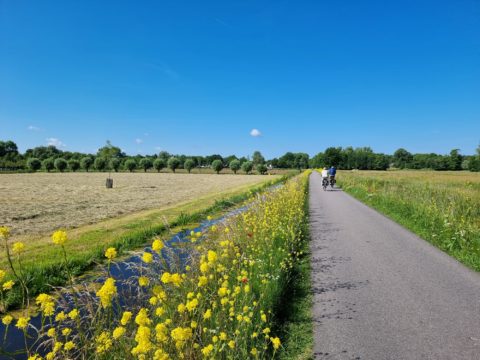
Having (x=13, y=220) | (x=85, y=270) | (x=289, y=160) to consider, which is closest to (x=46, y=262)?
(x=85, y=270)

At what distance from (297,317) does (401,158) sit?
16874 centimetres

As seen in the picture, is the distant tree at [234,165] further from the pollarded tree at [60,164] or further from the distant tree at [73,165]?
the pollarded tree at [60,164]

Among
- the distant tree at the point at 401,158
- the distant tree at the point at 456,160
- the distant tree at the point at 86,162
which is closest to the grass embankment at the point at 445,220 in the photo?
the distant tree at the point at 86,162

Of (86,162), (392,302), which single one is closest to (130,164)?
(86,162)

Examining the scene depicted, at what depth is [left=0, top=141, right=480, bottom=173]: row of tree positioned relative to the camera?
83.6 m

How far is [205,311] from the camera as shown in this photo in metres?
3.92

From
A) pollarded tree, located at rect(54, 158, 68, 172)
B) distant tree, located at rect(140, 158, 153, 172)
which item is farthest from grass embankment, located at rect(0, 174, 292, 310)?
distant tree, located at rect(140, 158, 153, 172)

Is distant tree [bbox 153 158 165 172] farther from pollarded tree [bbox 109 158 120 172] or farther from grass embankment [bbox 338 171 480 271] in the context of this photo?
grass embankment [bbox 338 171 480 271]

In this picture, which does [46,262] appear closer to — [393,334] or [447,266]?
[393,334]

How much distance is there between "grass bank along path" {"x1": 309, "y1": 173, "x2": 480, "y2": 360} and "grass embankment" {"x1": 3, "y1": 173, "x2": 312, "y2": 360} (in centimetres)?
40

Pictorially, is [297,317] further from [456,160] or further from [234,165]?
[456,160]

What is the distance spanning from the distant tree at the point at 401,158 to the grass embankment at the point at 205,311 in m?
157

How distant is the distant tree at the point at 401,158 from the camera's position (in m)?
143

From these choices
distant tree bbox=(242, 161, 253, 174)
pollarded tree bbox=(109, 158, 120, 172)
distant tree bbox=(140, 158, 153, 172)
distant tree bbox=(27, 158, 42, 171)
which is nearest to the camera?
distant tree bbox=(27, 158, 42, 171)
